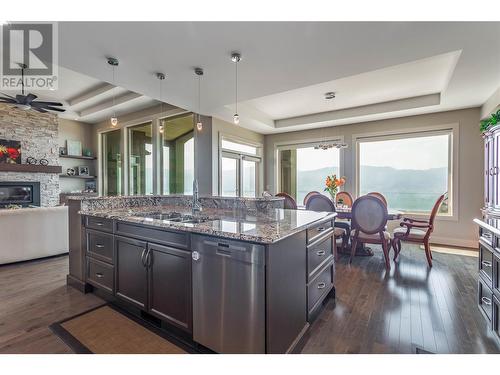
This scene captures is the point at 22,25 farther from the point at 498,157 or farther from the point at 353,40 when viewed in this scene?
the point at 498,157

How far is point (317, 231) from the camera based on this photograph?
2.12 m

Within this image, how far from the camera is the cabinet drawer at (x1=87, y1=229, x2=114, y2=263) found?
2.40m

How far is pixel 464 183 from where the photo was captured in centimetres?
473

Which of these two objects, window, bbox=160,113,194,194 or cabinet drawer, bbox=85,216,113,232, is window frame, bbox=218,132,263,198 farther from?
cabinet drawer, bbox=85,216,113,232

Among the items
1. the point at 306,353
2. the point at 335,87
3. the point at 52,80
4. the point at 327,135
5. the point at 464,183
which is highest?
the point at 52,80

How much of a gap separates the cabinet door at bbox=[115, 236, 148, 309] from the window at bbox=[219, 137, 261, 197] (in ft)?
11.0

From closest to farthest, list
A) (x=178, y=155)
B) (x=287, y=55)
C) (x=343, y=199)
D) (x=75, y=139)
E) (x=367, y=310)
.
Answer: (x=367, y=310), (x=287, y=55), (x=343, y=199), (x=178, y=155), (x=75, y=139)

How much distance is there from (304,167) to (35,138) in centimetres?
733

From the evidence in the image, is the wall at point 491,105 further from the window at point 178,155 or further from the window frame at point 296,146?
the window at point 178,155

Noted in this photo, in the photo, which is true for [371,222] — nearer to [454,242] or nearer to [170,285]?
[454,242]

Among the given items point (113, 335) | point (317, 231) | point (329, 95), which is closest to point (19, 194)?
point (113, 335)

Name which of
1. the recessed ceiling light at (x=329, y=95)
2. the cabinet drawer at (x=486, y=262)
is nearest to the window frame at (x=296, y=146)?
the recessed ceiling light at (x=329, y=95)

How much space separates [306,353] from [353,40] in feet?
8.94
